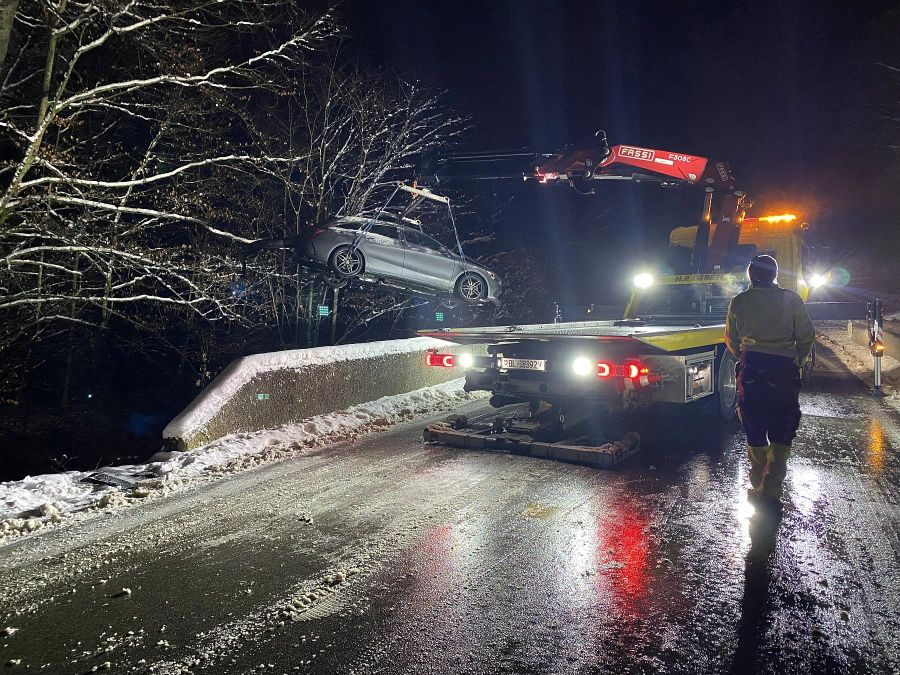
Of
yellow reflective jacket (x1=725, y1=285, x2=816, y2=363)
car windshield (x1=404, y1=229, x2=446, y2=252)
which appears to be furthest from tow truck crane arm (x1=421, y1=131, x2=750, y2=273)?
yellow reflective jacket (x1=725, y1=285, x2=816, y2=363)

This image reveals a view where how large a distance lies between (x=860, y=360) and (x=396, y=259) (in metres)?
12.0

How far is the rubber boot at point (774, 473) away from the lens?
16.1ft

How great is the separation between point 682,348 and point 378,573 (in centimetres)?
430

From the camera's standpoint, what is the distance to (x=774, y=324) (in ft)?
16.3

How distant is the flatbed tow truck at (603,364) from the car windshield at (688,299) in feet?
0.06

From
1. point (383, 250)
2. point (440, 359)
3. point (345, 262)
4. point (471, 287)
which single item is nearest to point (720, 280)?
point (471, 287)

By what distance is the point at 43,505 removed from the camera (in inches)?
197

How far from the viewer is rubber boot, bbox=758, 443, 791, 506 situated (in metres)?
4.91

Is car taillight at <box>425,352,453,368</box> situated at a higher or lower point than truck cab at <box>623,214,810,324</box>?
lower

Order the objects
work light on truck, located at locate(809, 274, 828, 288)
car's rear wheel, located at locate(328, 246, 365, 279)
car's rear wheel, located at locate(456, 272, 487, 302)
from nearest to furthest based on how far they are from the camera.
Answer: car's rear wheel, located at locate(328, 246, 365, 279) → work light on truck, located at locate(809, 274, 828, 288) → car's rear wheel, located at locate(456, 272, 487, 302)

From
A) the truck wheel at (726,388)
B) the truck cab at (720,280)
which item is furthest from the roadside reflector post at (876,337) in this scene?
the truck wheel at (726,388)

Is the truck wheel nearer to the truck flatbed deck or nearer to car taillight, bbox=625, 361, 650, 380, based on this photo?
the truck flatbed deck

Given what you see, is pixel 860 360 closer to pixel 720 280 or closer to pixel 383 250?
pixel 720 280

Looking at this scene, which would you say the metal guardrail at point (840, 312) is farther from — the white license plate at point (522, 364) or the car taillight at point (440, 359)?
the car taillight at point (440, 359)
